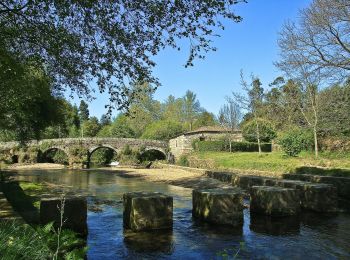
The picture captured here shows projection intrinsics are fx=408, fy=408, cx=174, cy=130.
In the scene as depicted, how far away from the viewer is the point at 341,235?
10.1 meters

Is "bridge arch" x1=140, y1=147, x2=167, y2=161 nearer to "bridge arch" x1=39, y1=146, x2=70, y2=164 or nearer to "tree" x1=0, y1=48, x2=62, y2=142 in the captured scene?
"bridge arch" x1=39, y1=146, x2=70, y2=164

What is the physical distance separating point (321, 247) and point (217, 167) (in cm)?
2341

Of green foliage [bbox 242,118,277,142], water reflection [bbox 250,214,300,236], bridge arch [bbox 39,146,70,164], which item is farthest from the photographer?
bridge arch [bbox 39,146,70,164]

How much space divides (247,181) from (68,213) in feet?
35.2

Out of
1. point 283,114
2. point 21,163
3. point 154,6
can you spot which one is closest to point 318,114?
point 283,114

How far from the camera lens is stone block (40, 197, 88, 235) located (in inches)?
393

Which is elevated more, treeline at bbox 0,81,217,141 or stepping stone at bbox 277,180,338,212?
treeline at bbox 0,81,217,141

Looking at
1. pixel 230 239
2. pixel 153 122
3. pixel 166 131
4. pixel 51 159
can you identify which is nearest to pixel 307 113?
pixel 230 239

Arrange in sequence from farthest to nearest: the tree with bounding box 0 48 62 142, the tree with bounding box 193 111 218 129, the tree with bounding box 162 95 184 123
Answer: the tree with bounding box 162 95 184 123
the tree with bounding box 193 111 218 129
the tree with bounding box 0 48 62 142

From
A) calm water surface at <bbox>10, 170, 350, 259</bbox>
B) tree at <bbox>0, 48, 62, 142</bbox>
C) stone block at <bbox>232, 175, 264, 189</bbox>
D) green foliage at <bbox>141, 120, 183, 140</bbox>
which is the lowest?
calm water surface at <bbox>10, 170, 350, 259</bbox>

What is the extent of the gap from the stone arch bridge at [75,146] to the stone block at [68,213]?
158 feet

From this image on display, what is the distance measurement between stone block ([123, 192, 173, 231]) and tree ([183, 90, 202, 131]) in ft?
259

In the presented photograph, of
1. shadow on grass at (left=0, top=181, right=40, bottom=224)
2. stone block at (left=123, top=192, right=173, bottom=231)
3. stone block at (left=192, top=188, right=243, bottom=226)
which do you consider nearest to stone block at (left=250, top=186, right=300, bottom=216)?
stone block at (left=192, top=188, right=243, bottom=226)

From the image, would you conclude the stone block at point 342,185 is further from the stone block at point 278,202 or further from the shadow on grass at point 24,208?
the shadow on grass at point 24,208
